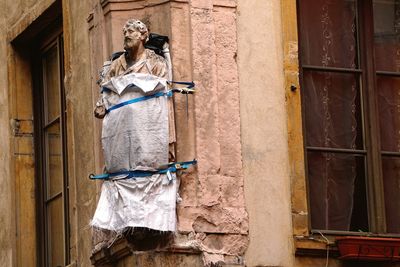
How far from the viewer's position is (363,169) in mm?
17516

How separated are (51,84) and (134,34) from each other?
3.45 m

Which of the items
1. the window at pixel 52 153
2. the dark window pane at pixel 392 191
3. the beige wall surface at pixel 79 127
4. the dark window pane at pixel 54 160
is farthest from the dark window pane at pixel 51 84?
the dark window pane at pixel 392 191

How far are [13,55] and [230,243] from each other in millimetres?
4773

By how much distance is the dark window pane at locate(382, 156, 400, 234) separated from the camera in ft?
57.2

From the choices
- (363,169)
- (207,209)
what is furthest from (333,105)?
(207,209)

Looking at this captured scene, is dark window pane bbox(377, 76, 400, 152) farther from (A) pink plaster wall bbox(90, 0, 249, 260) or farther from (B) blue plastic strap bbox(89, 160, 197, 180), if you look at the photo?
(B) blue plastic strap bbox(89, 160, 197, 180)

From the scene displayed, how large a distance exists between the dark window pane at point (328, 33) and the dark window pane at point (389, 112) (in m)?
0.35

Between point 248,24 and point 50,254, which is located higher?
point 248,24

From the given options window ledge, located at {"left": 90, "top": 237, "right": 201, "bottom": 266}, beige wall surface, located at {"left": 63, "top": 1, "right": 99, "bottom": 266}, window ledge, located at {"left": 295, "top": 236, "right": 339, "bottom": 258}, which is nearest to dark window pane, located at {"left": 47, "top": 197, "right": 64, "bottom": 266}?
beige wall surface, located at {"left": 63, "top": 1, "right": 99, "bottom": 266}

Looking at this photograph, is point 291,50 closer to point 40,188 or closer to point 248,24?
point 248,24

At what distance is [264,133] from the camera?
1706 centimetres

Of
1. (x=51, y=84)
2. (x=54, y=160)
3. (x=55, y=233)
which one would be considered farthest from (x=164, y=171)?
(x=51, y=84)

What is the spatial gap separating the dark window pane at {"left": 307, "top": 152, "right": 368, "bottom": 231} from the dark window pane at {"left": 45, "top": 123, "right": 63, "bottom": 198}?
10.8 feet

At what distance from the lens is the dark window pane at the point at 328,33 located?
57.9 ft
